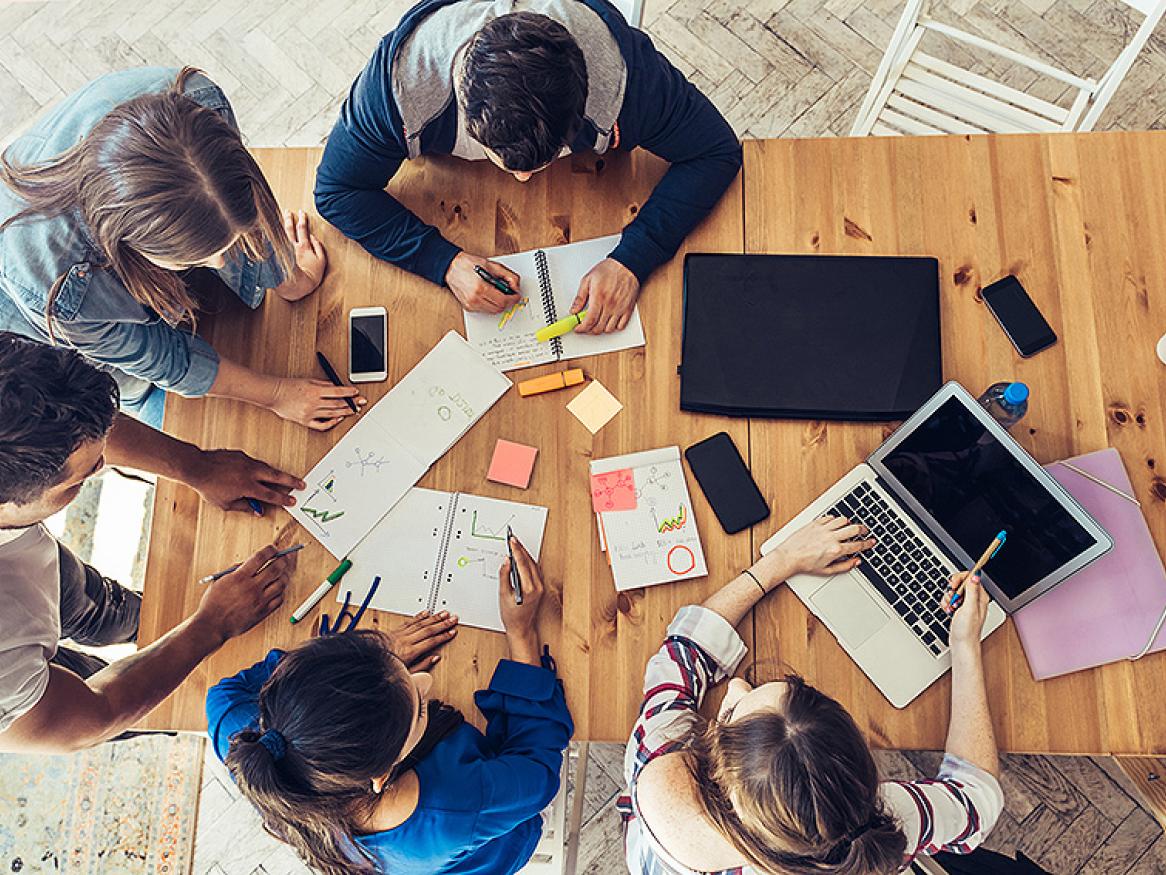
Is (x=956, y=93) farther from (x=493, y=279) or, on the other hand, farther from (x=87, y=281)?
(x=87, y=281)

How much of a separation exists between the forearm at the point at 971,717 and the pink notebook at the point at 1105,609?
0.11m

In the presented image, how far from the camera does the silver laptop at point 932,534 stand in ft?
4.44

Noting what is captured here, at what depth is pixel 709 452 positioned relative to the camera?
154 centimetres

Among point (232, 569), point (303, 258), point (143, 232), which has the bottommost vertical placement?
point (232, 569)

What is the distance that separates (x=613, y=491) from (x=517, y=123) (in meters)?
0.60

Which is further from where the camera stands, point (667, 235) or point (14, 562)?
point (667, 235)

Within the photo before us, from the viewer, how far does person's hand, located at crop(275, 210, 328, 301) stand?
1.66m

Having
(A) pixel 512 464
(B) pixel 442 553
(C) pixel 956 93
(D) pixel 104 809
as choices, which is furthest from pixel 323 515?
(C) pixel 956 93

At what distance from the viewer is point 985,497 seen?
54.9 inches

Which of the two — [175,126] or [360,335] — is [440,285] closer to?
[360,335]

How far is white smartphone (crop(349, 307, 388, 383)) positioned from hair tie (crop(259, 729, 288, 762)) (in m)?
0.65

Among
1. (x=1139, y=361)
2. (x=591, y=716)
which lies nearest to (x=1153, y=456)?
(x=1139, y=361)

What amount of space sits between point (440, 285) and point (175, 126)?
0.51 m

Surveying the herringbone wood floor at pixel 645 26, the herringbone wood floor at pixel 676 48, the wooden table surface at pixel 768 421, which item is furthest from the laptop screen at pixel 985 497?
the herringbone wood floor at pixel 676 48
